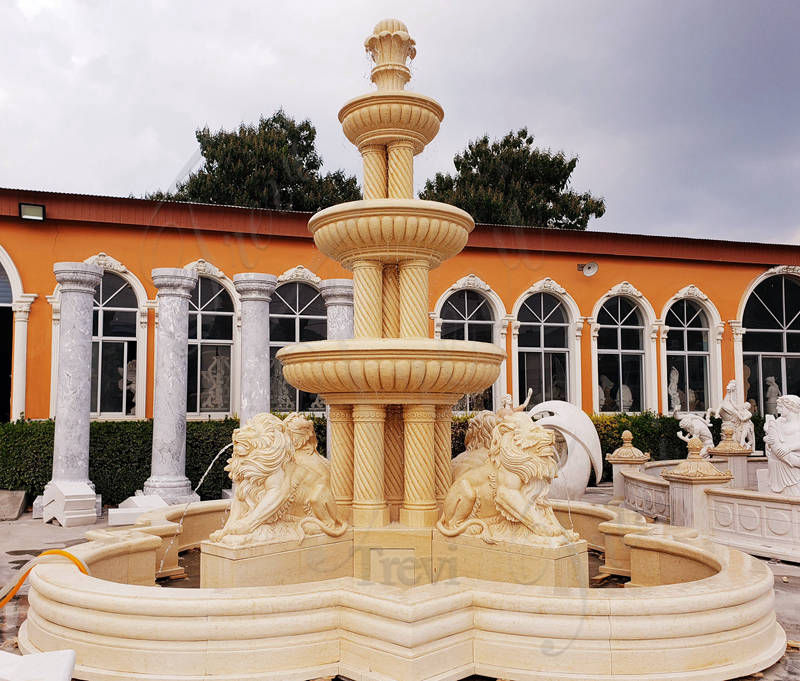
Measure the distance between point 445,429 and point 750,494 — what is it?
4.75 metres

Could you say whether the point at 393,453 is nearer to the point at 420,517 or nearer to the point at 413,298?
the point at 420,517

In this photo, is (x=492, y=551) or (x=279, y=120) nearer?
(x=492, y=551)

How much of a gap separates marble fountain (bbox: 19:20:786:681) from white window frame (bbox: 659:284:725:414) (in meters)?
12.8

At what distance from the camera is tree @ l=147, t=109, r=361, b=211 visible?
29453mm

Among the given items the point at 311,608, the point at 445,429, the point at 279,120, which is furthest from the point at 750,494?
the point at 279,120

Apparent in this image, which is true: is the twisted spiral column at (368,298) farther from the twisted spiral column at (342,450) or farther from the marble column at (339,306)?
the marble column at (339,306)

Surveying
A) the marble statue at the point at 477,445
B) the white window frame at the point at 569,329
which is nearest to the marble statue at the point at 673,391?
the white window frame at the point at 569,329

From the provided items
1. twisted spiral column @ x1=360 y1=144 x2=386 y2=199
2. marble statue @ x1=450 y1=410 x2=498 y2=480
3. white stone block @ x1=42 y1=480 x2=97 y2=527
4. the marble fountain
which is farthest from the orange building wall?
marble statue @ x1=450 y1=410 x2=498 y2=480

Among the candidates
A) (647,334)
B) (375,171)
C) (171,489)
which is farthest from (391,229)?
(647,334)

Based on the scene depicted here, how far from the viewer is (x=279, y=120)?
3250cm

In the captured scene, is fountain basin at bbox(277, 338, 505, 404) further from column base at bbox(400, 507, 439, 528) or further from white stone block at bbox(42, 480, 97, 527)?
white stone block at bbox(42, 480, 97, 527)

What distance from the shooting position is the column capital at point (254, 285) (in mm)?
12312

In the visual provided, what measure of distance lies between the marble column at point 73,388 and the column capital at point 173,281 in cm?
102

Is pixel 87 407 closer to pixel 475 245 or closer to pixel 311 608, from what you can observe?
pixel 311 608
